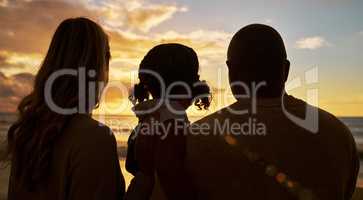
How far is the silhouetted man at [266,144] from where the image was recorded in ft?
5.82

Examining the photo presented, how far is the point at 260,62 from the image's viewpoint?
1.87 metres

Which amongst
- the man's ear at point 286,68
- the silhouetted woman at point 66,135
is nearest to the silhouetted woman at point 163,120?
the silhouetted woman at point 66,135

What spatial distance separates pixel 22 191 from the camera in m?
1.99

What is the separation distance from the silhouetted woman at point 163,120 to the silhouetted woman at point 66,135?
210 millimetres

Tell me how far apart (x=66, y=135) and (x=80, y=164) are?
5.7 inches

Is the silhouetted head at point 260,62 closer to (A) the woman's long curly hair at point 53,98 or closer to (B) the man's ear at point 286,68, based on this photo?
(B) the man's ear at point 286,68

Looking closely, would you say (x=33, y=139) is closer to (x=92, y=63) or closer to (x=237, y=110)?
(x=92, y=63)

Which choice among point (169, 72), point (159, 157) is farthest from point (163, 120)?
point (169, 72)

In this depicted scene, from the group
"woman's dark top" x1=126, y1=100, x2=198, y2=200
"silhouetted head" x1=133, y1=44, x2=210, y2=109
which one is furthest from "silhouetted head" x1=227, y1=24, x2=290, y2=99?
"silhouetted head" x1=133, y1=44, x2=210, y2=109

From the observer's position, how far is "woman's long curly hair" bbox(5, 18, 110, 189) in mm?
1913

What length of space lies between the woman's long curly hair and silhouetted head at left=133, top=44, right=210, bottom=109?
1.45 ft

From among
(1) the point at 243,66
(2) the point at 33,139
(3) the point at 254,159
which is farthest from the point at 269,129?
(2) the point at 33,139

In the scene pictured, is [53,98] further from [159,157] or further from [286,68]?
[286,68]

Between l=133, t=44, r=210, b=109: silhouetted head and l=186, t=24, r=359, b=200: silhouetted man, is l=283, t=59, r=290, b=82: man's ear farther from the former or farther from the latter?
l=133, t=44, r=210, b=109: silhouetted head
